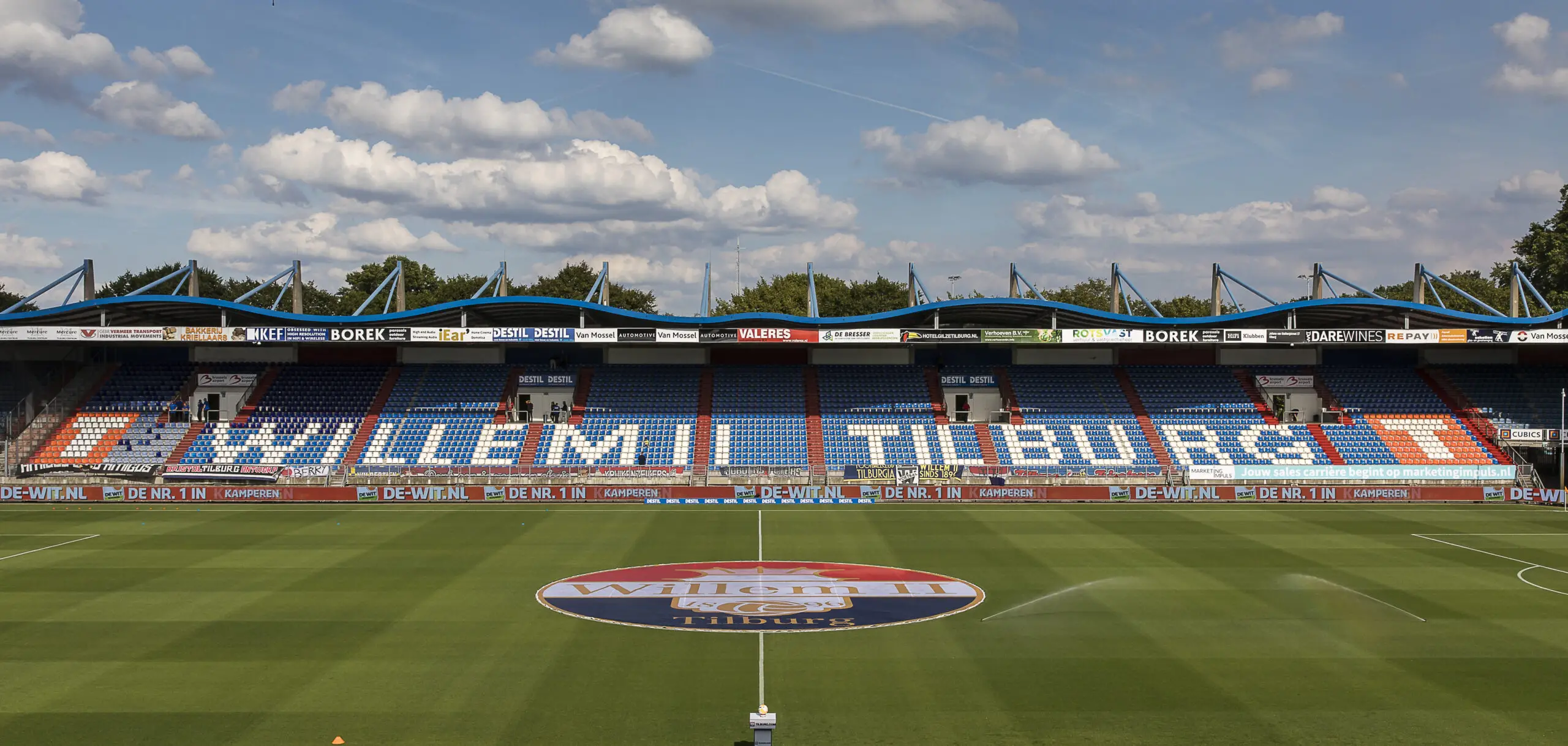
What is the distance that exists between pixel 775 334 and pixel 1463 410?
36.0 m

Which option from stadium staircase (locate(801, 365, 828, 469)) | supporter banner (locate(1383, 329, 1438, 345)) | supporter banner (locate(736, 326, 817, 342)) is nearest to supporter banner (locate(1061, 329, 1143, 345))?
supporter banner (locate(1383, 329, 1438, 345))

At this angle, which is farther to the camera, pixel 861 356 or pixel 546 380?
pixel 861 356

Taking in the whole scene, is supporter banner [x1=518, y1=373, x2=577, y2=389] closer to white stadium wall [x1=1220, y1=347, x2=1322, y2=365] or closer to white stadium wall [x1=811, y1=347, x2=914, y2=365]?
white stadium wall [x1=811, y1=347, x2=914, y2=365]

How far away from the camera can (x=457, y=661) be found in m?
20.9

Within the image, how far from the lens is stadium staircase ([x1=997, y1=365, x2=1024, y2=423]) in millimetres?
59188

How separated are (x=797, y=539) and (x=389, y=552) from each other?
12565 millimetres

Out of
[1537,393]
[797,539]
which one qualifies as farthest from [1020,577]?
[1537,393]

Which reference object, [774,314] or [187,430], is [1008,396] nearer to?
[774,314]

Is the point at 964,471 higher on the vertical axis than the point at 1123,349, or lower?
lower

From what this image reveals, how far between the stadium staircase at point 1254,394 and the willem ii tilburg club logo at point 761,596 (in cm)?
3601

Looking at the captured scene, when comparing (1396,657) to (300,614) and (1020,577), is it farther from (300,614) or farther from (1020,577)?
(300,614)

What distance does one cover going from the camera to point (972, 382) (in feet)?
203

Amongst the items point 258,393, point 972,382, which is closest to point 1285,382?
point 972,382

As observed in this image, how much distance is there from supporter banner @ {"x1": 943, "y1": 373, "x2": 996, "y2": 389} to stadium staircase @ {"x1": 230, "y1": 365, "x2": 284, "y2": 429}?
1418 inches
